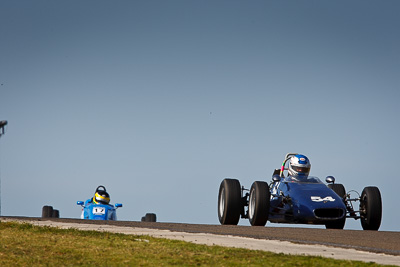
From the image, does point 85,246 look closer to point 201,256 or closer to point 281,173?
point 201,256

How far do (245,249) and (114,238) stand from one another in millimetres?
2705

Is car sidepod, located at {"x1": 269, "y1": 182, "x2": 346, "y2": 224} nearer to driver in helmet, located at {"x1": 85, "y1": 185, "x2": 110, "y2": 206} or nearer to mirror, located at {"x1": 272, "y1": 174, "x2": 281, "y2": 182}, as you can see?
mirror, located at {"x1": 272, "y1": 174, "x2": 281, "y2": 182}

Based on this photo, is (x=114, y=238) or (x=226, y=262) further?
(x=114, y=238)

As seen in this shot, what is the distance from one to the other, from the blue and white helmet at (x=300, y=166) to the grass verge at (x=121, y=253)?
896 cm

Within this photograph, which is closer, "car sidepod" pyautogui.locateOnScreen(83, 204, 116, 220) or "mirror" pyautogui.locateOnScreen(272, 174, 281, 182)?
"mirror" pyautogui.locateOnScreen(272, 174, 281, 182)

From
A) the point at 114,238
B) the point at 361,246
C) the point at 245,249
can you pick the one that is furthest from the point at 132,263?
the point at 361,246

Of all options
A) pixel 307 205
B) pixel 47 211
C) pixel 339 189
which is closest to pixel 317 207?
pixel 307 205

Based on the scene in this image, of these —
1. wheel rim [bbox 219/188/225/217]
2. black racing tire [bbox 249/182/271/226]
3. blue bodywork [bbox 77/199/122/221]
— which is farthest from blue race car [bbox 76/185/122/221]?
black racing tire [bbox 249/182/271/226]

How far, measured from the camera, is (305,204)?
18922 millimetres

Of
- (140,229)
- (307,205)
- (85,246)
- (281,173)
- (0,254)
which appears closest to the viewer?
(0,254)

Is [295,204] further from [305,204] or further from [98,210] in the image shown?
[98,210]

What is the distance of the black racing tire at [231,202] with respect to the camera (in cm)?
1995

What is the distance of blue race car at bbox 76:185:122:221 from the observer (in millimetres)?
25922

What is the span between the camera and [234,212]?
20031 mm
